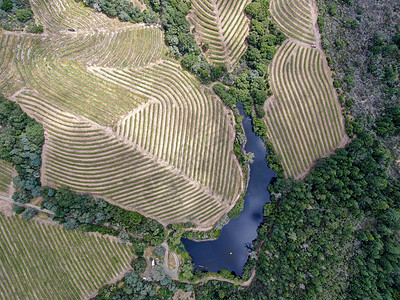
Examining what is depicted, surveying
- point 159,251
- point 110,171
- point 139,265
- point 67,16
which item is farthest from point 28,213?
point 67,16

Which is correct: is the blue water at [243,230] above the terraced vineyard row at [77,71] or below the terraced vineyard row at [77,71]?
below

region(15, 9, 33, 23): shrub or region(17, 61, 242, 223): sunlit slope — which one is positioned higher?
region(15, 9, 33, 23): shrub

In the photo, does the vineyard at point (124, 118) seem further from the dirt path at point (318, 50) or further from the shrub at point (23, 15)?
the dirt path at point (318, 50)

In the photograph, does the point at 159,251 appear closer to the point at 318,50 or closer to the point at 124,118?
the point at 124,118

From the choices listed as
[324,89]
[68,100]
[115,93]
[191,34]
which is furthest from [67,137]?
[324,89]

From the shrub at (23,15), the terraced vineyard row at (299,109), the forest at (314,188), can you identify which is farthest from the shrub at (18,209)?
the terraced vineyard row at (299,109)

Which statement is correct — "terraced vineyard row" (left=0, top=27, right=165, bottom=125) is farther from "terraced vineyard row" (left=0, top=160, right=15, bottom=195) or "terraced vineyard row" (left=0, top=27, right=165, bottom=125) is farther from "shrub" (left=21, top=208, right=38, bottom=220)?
"shrub" (left=21, top=208, right=38, bottom=220)

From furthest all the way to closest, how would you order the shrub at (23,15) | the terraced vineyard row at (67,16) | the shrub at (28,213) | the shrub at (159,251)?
the shrub at (159,251) → the terraced vineyard row at (67,16) → the shrub at (23,15) → the shrub at (28,213)

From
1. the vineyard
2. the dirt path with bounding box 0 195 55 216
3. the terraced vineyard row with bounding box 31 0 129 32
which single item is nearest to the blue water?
the vineyard
